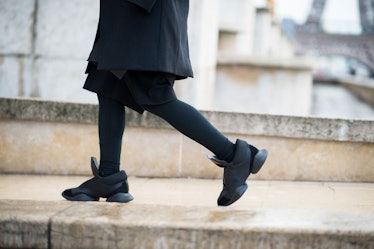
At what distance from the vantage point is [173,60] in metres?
2.33

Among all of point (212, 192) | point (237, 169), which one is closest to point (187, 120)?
point (237, 169)

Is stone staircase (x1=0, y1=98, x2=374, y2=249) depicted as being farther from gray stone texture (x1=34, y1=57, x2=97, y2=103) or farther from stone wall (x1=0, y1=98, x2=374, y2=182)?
gray stone texture (x1=34, y1=57, x2=97, y2=103)

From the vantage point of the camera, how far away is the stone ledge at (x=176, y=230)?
80.6 inches

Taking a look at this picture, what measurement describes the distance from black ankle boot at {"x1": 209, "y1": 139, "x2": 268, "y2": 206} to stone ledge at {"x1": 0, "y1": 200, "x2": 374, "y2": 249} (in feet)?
0.80

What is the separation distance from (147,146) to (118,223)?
5.02 feet

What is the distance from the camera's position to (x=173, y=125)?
240cm

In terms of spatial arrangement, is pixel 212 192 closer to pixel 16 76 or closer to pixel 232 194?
pixel 232 194

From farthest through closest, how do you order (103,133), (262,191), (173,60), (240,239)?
1. (262,191)
2. (103,133)
3. (173,60)
4. (240,239)

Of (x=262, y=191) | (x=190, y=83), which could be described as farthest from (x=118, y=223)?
(x=190, y=83)

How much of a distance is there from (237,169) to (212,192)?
77cm

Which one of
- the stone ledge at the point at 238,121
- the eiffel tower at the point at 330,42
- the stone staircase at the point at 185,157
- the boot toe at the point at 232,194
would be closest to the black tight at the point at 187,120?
the boot toe at the point at 232,194

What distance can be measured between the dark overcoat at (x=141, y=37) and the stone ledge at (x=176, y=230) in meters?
0.61

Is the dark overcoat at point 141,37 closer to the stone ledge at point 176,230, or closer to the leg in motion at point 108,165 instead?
the leg in motion at point 108,165

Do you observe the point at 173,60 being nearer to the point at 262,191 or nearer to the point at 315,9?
the point at 262,191
